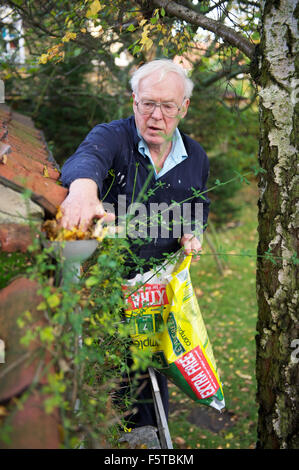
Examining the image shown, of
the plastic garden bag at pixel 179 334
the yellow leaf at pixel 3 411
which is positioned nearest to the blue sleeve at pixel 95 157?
the plastic garden bag at pixel 179 334

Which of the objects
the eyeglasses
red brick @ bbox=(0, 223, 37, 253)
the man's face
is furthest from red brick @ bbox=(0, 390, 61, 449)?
the eyeglasses

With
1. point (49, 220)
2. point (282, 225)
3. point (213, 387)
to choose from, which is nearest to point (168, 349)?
point (213, 387)

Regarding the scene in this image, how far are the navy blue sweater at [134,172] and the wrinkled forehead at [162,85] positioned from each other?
26 cm

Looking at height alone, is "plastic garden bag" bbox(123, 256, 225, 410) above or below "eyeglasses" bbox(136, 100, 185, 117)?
below

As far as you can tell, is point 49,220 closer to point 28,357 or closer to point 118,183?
point 28,357

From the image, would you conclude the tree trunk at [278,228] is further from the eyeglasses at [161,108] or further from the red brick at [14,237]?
the red brick at [14,237]

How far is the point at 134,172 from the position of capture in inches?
96.6

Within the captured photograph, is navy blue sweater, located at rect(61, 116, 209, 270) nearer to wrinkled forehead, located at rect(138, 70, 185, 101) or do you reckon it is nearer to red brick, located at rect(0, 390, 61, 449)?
wrinkled forehead, located at rect(138, 70, 185, 101)

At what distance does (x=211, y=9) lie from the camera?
273cm

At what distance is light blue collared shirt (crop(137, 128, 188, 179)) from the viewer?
2463 mm

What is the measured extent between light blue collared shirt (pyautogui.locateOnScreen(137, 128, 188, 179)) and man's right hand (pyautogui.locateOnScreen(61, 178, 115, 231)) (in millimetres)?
837

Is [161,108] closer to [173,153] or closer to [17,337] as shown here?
[173,153]

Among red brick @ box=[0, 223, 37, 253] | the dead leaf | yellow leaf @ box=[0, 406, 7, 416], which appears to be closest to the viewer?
yellow leaf @ box=[0, 406, 7, 416]

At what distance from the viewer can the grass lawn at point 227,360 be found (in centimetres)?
390
